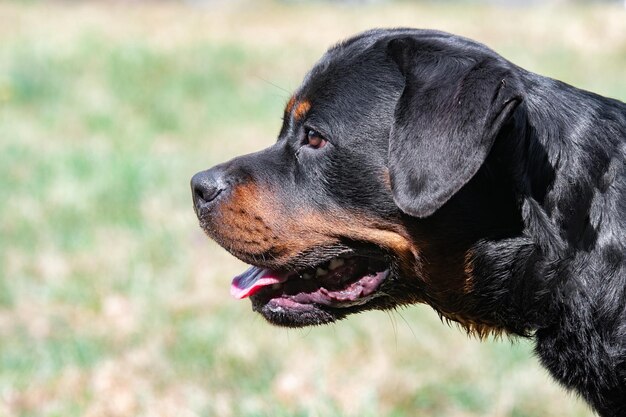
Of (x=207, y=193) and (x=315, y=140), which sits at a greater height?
(x=315, y=140)

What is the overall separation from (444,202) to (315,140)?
24.9 inches

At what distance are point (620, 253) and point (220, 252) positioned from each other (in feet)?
13.4

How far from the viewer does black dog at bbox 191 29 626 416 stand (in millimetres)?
2779

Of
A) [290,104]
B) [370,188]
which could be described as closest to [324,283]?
[370,188]

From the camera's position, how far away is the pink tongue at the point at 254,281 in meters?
3.34

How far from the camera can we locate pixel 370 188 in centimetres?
306

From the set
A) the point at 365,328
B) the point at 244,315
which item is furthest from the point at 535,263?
the point at 244,315

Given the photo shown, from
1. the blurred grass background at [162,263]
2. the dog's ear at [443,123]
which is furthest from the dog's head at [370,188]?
the blurred grass background at [162,263]

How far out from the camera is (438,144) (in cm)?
281

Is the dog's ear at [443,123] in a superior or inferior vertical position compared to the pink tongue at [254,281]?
superior

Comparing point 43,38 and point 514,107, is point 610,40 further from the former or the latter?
point 514,107

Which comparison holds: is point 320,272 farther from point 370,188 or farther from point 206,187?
point 206,187

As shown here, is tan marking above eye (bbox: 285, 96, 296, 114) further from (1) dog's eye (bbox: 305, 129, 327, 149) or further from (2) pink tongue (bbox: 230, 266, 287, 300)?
(2) pink tongue (bbox: 230, 266, 287, 300)

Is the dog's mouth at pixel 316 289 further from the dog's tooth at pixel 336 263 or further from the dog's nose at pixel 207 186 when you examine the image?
the dog's nose at pixel 207 186
